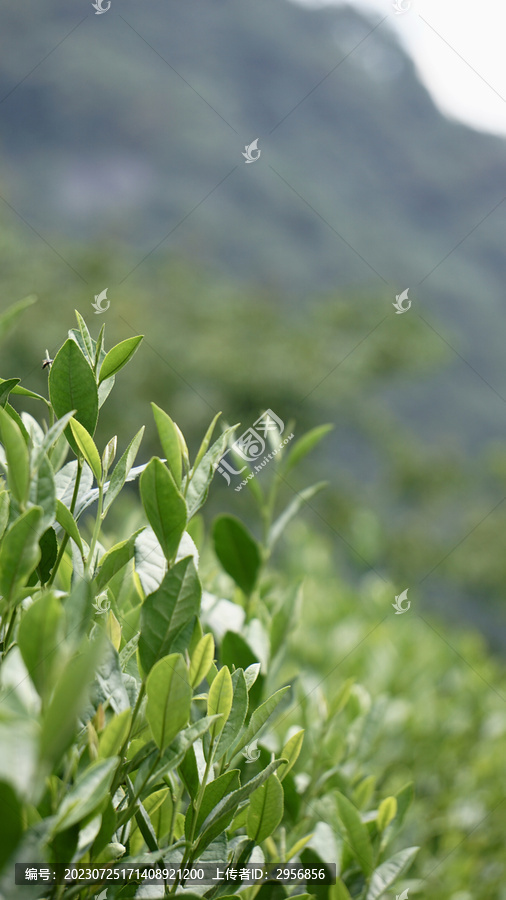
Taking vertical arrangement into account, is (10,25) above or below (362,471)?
above

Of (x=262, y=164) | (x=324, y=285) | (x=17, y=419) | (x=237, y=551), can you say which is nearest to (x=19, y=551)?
(x=17, y=419)

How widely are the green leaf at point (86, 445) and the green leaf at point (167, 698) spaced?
0.14 metres

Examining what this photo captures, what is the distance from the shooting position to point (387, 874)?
51 centimetres

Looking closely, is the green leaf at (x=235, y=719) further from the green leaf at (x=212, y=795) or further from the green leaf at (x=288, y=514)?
the green leaf at (x=288, y=514)

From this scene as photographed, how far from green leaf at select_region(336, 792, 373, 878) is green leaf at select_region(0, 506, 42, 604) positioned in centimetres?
33

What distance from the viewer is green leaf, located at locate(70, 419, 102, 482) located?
0.39m

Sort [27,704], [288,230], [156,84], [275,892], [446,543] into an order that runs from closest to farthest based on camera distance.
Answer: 1. [27,704]
2. [275,892]
3. [446,543]
4. [288,230]
5. [156,84]

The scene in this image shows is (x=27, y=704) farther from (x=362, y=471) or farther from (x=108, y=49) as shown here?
(x=108, y=49)

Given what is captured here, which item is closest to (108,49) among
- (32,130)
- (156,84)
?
(156,84)

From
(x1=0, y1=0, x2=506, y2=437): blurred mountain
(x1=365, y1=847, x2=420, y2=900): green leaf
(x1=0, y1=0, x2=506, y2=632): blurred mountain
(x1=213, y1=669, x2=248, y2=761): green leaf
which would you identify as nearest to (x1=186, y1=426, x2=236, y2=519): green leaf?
(x1=213, y1=669, x2=248, y2=761): green leaf

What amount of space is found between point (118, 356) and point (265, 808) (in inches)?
11.7

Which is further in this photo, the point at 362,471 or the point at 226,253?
the point at 226,253

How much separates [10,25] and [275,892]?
25827 mm

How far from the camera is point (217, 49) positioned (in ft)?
86.1
